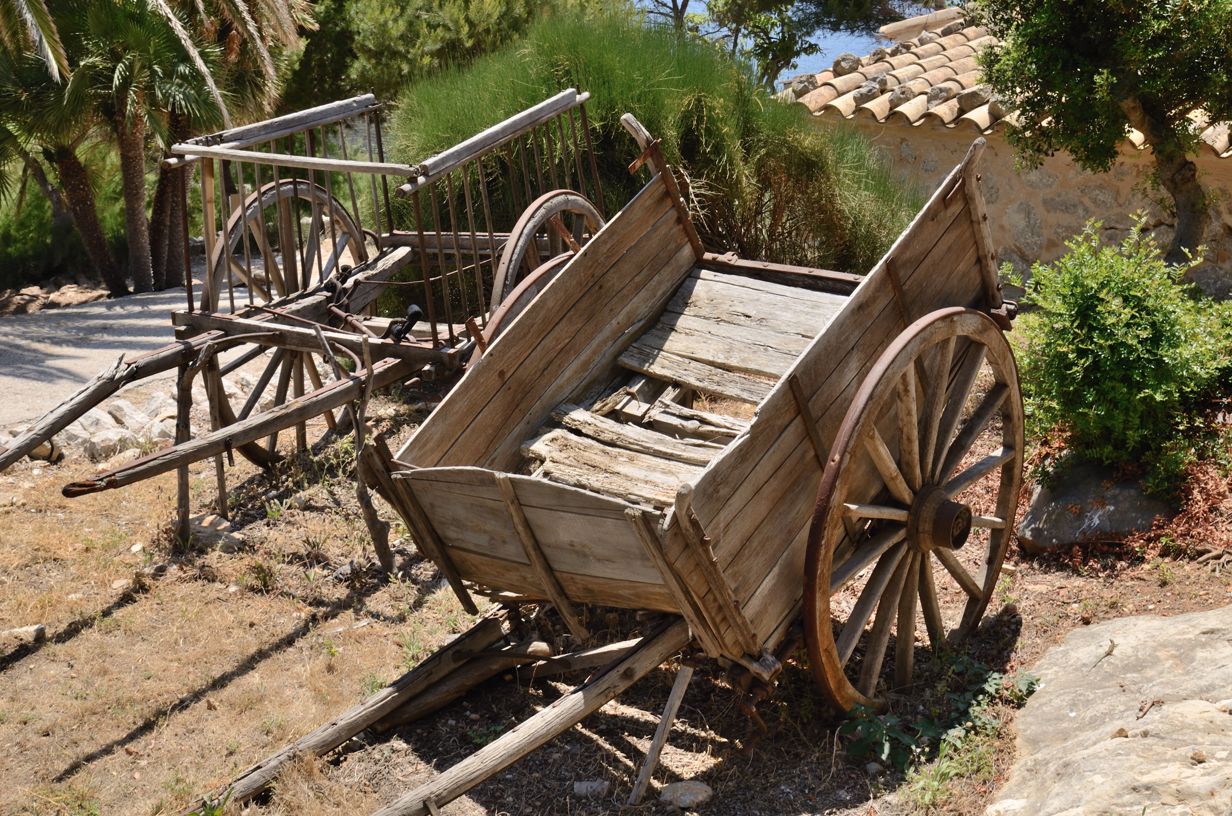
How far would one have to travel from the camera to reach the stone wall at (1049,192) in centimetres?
761

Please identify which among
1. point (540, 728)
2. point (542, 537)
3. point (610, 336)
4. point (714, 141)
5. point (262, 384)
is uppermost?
point (714, 141)

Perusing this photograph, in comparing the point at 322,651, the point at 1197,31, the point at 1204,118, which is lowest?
the point at 322,651

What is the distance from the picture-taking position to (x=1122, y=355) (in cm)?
445

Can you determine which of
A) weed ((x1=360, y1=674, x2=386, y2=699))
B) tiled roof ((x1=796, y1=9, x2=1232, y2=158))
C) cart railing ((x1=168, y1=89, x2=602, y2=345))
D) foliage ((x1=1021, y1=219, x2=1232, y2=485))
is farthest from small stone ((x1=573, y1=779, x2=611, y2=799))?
tiled roof ((x1=796, y1=9, x2=1232, y2=158))

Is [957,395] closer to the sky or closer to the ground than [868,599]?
closer to the sky

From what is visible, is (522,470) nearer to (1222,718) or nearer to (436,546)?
(436,546)

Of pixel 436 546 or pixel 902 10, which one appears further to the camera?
pixel 902 10

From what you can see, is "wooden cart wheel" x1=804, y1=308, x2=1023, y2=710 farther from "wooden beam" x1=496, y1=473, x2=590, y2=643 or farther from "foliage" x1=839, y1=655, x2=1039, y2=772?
"wooden beam" x1=496, y1=473, x2=590, y2=643

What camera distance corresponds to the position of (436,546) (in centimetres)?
332

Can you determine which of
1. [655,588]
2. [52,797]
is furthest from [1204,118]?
[52,797]

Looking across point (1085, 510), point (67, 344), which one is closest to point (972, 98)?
point (1085, 510)

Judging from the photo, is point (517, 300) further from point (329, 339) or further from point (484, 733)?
point (484, 733)

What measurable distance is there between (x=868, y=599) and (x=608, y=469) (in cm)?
93

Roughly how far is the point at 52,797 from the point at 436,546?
4.87 feet
